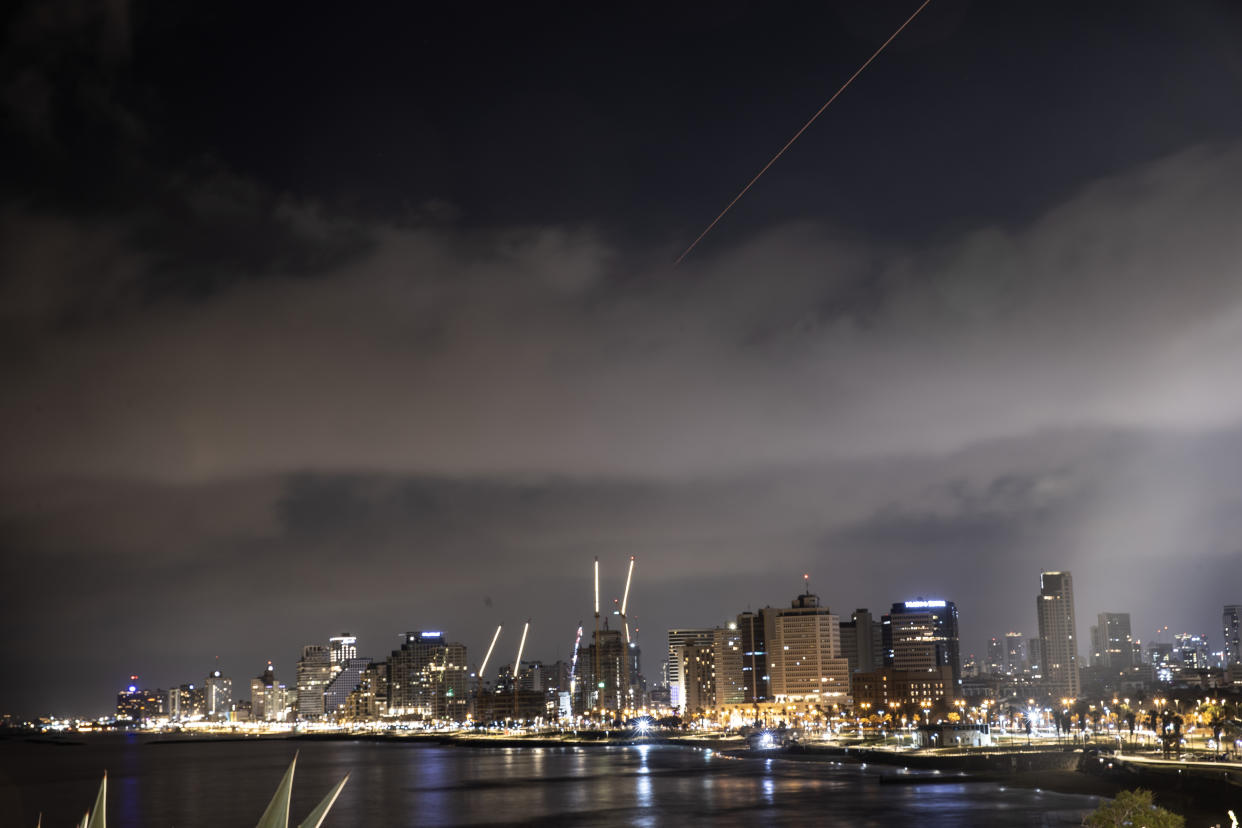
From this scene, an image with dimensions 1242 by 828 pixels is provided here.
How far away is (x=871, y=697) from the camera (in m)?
170

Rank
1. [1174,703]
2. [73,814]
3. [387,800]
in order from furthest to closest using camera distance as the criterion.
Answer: [1174,703]
[387,800]
[73,814]

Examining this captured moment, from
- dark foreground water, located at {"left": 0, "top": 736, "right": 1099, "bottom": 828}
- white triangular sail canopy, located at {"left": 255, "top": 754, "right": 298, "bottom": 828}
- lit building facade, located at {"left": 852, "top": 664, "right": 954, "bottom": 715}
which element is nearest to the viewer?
white triangular sail canopy, located at {"left": 255, "top": 754, "right": 298, "bottom": 828}

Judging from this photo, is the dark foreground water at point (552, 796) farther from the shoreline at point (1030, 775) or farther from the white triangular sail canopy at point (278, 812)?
the white triangular sail canopy at point (278, 812)

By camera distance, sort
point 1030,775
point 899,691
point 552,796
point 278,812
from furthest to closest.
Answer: point 899,691, point 552,796, point 1030,775, point 278,812

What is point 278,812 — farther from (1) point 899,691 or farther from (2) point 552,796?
(1) point 899,691

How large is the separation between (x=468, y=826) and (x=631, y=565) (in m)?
130

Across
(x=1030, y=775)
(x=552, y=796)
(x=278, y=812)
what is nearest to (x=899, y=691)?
(x=1030, y=775)

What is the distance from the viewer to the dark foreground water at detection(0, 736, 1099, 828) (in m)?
62.1

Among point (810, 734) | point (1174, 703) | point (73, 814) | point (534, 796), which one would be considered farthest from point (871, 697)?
point (73, 814)

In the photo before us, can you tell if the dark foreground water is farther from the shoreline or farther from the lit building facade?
the lit building facade

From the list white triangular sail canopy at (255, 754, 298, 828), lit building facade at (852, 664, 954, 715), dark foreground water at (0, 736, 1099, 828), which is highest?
white triangular sail canopy at (255, 754, 298, 828)

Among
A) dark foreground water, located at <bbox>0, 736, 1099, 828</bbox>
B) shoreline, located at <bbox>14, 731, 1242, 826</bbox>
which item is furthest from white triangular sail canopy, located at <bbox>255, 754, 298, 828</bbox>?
dark foreground water, located at <bbox>0, 736, 1099, 828</bbox>

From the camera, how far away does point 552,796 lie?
7938cm

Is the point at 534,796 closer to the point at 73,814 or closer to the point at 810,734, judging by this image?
the point at 73,814
